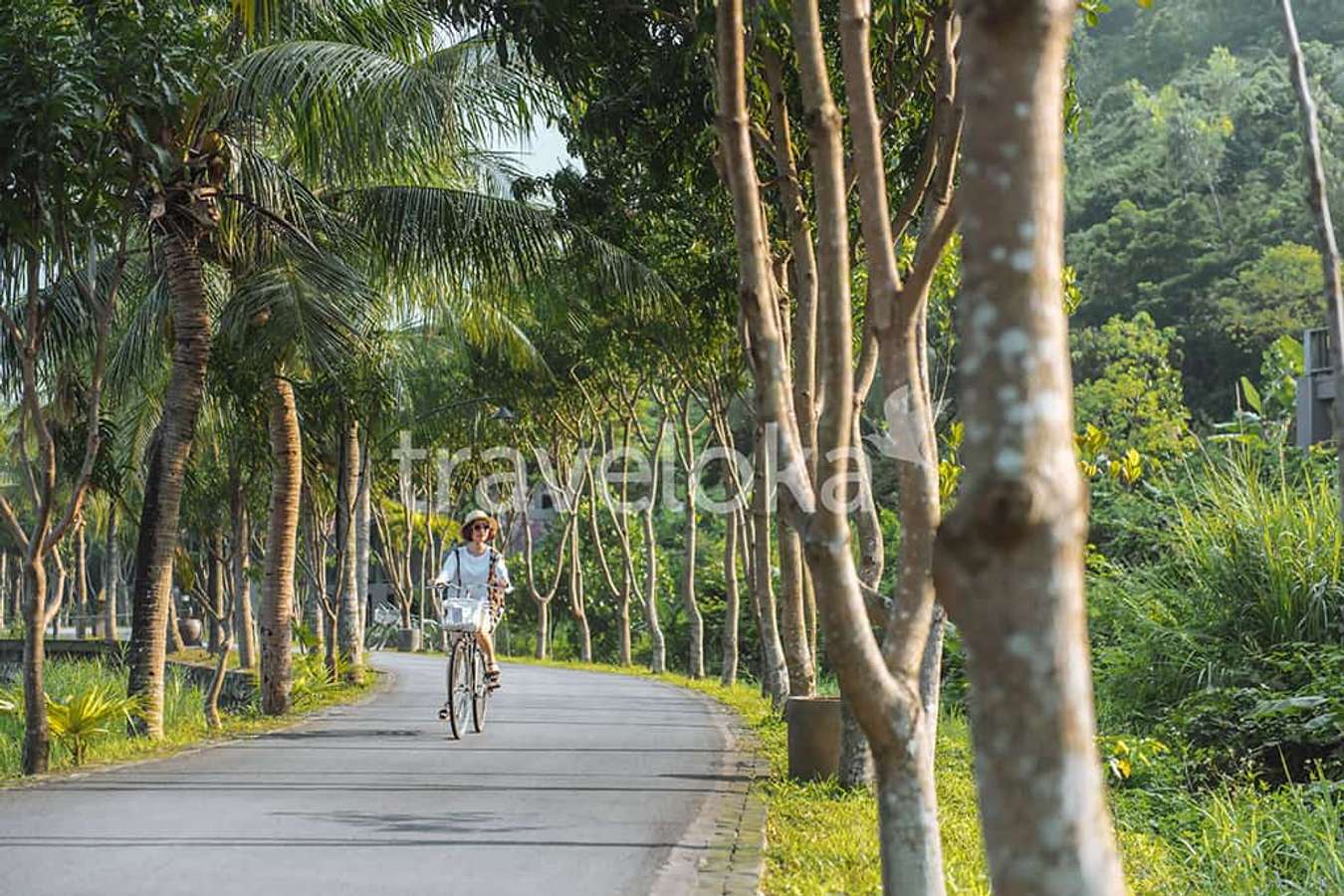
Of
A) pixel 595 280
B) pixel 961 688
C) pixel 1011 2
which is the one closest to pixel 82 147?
pixel 595 280

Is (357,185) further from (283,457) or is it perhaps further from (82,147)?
(82,147)

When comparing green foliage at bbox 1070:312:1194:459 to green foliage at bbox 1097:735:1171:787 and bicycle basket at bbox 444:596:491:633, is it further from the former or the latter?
green foliage at bbox 1097:735:1171:787

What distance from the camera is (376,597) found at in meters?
87.7

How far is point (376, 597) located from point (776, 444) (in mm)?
83849

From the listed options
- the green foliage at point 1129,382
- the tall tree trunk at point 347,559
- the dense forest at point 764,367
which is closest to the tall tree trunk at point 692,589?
the dense forest at point 764,367

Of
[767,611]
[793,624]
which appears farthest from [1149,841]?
[767,611]

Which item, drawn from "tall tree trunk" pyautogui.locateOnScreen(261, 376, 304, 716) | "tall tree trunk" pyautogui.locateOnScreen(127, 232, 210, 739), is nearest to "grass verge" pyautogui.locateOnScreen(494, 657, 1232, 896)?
"tall tree trunk" pyautogui.locateOnScreen(127, 232, 210, 739)

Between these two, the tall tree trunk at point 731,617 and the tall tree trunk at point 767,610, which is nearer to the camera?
the tall tree trunk at point 767,610

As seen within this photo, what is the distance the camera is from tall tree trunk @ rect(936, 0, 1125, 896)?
8.45 ft

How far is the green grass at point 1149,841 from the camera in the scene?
25.3 ft

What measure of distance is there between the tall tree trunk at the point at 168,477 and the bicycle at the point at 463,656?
8.42 feet

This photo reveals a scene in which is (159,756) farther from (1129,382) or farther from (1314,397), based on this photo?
(1129,382)

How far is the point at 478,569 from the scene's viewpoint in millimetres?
14570

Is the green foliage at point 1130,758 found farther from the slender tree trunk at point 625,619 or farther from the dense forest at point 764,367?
the slender tree trunk at point 625,619
